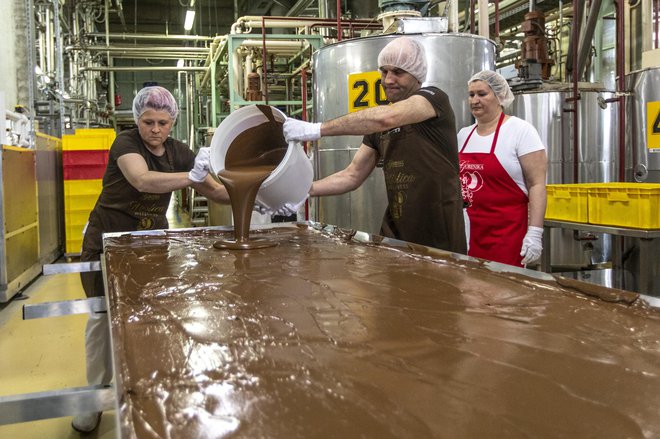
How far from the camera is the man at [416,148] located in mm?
2248

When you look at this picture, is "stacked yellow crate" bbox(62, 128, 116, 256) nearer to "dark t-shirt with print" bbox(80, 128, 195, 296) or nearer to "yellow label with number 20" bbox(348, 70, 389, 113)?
"yellow label with number 20" bbox(348, 70, 389, 113)

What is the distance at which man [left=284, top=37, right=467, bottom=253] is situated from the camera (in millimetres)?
2248

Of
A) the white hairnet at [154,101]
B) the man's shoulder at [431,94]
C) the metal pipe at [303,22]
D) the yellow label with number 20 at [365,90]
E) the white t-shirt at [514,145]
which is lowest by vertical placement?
the white t-shirt at [514,145]

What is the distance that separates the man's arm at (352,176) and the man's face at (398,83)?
35 cm

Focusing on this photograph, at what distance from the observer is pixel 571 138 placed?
A: 4.71m

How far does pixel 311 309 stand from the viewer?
4.33 ft

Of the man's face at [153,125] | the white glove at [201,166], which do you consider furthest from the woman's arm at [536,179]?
the man's face at [153,125]

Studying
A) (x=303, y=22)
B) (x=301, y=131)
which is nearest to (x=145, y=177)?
(x=301, y=131)

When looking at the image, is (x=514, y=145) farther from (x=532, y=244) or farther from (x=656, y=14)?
(x=656, y=14)

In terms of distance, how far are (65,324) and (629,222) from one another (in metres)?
3.61

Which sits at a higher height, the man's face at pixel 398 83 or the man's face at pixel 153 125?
the man's face at pixel 398 83

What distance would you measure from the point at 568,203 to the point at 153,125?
236 centimetres

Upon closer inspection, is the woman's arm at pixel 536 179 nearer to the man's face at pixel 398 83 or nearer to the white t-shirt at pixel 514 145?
the white t-shirt at pixel 514 145

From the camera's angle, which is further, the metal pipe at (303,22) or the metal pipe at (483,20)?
the metal pipe at (303,22)
